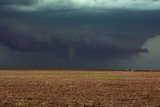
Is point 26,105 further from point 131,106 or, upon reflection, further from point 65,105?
point 131,106

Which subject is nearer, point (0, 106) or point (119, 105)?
point (0, 106)

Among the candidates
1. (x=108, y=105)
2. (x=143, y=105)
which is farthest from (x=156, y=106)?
(x=108, y=105)

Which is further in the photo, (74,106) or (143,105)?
(143,105)

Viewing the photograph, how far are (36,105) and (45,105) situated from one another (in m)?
0.58

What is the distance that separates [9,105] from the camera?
1120 inches

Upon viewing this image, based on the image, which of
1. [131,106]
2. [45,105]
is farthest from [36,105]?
[131,106]

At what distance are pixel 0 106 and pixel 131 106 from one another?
8.72 m

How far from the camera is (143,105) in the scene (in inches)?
1204

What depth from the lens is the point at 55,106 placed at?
28359mm

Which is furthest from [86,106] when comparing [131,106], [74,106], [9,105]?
[9,105]

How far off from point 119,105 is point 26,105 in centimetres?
644

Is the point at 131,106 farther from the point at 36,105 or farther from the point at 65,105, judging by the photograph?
the point at 36,105

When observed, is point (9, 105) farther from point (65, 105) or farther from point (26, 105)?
point (65, 105)

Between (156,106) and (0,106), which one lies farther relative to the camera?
(156,106)
